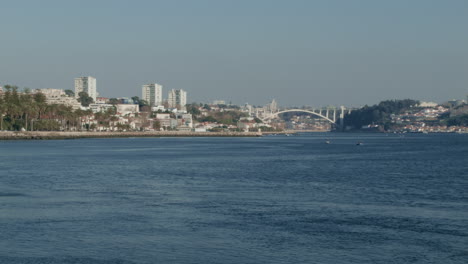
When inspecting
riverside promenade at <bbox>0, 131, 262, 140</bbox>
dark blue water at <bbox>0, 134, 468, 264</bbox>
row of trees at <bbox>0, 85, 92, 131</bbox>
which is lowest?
dark blue water at <bbox>0, 134, 468, 264</bbox>

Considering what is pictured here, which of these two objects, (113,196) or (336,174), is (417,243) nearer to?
(113,196)

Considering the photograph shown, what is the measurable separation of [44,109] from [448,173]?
91556 mm

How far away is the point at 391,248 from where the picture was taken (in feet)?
53.6

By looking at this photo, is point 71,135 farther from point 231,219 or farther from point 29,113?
point 231,219

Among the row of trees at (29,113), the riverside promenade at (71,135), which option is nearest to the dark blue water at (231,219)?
the riverside promenade at (71,135)

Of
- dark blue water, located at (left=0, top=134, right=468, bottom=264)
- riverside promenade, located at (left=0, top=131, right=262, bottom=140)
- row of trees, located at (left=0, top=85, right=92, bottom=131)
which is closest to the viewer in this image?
dark blue water, located at (left=0, top=134, right=468, bottom=264)

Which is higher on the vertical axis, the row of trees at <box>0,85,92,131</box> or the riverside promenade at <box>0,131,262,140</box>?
the row of trees at <box>0,85,92,131</box>

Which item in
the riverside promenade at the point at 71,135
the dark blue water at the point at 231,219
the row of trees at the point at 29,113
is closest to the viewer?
the dark blue water at the point at 231,219

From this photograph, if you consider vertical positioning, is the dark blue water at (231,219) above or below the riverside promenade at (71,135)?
below

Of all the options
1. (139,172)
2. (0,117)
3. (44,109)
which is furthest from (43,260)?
(44,109)

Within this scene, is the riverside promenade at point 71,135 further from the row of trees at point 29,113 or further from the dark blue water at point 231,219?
the dark blue water at point 231,219

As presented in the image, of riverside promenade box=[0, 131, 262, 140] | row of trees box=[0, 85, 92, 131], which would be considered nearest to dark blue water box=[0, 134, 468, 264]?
riverside promenade box=[0, 131, 262, 140]

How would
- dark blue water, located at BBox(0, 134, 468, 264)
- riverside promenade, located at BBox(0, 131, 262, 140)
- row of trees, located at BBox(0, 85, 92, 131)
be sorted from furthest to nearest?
row of trees, located at BBox(0, 85, 92, 131)
riverside promenade, located at BBox(0, 131, 262, 140)
dark blue water, located at BBox(0, 134, 468, 264)

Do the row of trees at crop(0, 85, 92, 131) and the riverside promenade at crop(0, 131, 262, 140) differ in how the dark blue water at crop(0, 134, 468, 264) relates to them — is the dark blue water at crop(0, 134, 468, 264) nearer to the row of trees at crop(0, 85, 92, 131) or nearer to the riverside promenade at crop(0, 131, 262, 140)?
the riverside promenade at crop(0, 131, 262, 140)
